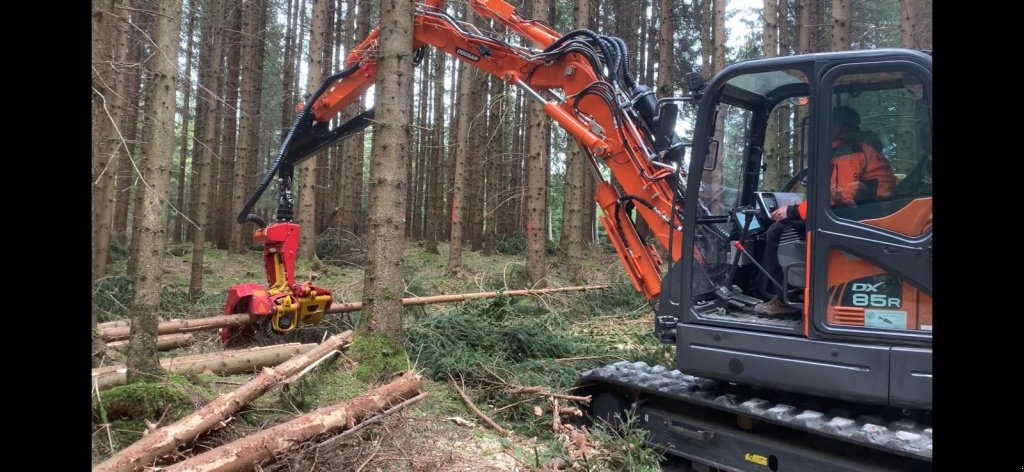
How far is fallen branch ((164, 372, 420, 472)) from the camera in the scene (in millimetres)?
3156

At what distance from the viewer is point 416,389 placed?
4.53 meters

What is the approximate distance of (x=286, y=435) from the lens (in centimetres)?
347

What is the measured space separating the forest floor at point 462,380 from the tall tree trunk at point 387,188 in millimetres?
399

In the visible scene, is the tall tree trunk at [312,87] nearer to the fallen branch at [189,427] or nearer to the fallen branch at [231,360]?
the fallen branch at [231,360]

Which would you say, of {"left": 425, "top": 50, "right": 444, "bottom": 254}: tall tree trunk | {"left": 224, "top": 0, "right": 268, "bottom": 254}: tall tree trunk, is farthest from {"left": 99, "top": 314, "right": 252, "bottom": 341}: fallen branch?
{"left": 425, "top": 50, "right": 444, "bottom": 254}: tall tree trunk

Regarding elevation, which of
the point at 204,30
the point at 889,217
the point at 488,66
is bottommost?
the point at 889,217

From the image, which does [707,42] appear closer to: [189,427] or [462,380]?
[462,380]

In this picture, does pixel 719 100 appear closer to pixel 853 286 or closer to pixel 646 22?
pixel 853 286

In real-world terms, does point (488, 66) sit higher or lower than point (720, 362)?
higher

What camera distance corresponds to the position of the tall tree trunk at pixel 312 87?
37.2ft

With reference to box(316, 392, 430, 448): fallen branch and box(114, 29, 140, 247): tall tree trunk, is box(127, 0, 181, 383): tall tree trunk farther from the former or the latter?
box(114, 29, 140, 247): tall tree trunk

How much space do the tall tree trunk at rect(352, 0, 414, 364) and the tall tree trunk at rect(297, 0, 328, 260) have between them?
21.1ft
